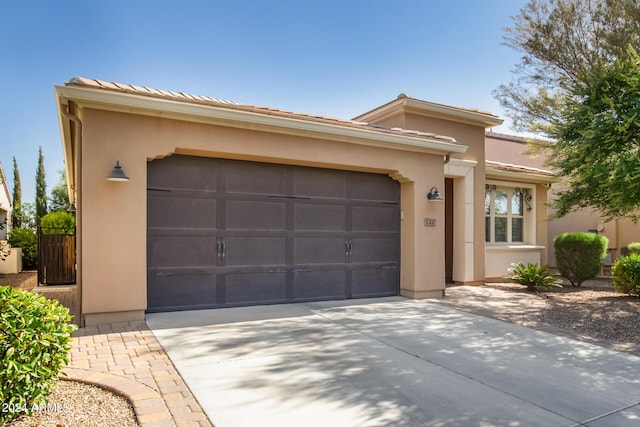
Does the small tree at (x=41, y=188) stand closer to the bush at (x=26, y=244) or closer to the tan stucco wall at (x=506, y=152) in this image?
the bush at (x=26, y=244)

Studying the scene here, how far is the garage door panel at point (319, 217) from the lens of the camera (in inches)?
316

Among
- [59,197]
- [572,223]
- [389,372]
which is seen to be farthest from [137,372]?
[59,197]

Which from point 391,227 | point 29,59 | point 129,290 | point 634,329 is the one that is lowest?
point 634,329

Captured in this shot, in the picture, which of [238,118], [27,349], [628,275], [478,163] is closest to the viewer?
[27,349]

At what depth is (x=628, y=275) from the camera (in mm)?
9320

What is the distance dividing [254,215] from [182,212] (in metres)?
1.25

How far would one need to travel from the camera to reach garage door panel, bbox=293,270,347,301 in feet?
26.3

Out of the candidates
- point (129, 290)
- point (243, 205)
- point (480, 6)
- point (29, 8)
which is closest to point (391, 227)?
point (243, 205)

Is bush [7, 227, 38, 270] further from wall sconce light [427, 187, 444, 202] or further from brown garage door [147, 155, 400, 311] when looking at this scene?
wall sconce light [427, 187, 444, 202]

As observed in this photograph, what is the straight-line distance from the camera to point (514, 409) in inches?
142

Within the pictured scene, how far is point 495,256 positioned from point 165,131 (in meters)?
9.94

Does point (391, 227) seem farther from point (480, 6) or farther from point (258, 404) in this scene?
point (480, 6)

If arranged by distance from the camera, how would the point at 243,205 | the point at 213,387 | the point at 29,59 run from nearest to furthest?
1. the point at 213,387
2. the point at 243,205
3. the point at 29,59

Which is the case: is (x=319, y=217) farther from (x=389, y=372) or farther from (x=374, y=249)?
(x=389, y=372)
